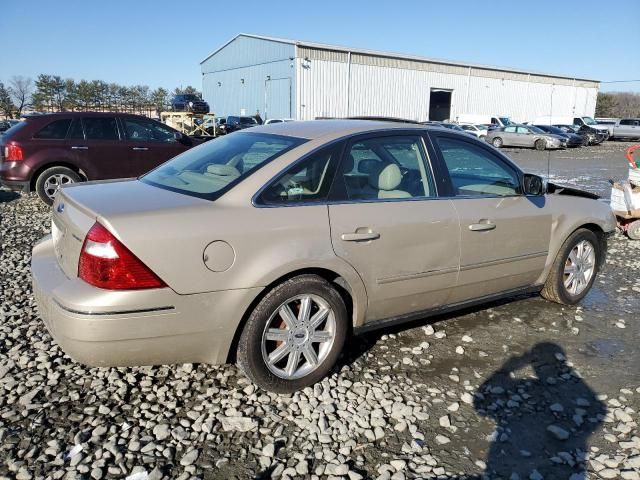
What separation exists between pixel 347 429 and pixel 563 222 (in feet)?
8.98

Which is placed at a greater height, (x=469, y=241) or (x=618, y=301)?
(x=469, y=241)

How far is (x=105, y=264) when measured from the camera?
259 cm

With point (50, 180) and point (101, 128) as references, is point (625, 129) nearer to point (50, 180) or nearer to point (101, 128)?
point (101, 128)

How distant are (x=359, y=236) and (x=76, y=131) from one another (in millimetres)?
7710

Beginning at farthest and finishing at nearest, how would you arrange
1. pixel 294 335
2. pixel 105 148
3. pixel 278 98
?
pixel 278 98 → pixel 105 148 → pixel 294 335

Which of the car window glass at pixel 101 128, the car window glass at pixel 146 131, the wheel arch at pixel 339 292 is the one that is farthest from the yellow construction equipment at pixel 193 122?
the wheel arch at pixel 339 292

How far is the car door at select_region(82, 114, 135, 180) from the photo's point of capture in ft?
30.1

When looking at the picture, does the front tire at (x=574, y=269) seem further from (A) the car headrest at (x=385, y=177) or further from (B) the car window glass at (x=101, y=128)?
(B) the car window glass at (x=101, y=128)

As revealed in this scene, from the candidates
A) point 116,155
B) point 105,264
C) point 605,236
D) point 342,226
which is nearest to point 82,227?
point 105,264

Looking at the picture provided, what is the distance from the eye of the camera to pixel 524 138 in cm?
3050

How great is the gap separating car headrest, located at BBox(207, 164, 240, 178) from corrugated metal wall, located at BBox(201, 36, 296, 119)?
32782mm

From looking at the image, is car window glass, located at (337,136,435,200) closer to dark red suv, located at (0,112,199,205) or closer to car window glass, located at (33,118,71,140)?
dark red suv, located at (0,112,199,205)

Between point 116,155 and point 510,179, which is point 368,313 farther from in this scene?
point 116,155

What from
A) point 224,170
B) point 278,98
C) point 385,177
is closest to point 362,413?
point 385,177
